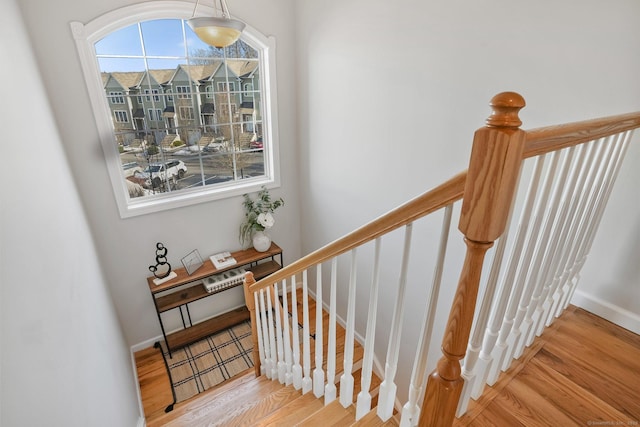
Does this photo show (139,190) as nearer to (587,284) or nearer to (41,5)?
(41,5)

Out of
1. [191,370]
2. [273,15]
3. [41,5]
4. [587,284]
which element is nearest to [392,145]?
[587,284]

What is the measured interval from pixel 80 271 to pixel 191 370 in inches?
65.0

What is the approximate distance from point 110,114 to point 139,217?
900 millimetres

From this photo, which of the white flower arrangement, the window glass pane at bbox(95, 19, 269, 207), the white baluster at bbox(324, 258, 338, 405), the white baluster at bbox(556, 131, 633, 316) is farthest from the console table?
the white baluster at bbox(556, 131, 633, 316)

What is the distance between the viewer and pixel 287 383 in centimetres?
218

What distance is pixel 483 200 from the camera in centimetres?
60

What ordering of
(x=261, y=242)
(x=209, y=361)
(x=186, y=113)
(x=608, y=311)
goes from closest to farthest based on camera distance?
(x=608, y=311), (x=186, y=113), (x=209, y=361), (x=261, y=242)

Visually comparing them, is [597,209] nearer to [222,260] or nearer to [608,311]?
[608,311]

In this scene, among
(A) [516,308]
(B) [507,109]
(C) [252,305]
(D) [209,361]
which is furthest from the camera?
(D) [209,361]

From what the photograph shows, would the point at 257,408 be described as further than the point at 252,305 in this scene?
No

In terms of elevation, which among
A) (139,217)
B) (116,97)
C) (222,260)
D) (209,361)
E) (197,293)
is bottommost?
(209,361)

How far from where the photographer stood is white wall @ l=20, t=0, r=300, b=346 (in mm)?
2232

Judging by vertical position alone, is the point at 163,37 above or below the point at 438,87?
above

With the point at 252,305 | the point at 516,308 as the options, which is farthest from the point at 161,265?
the point at 516,308
